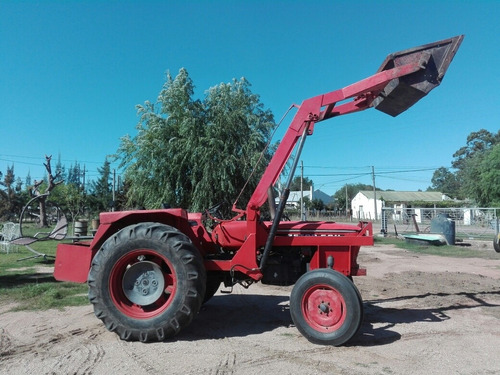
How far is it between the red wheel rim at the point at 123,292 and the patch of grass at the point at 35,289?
89.9 inches

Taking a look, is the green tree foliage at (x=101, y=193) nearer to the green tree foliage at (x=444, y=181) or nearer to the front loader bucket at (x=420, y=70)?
the front loader bucket at (x=420, y=70)

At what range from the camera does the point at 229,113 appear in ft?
46.5

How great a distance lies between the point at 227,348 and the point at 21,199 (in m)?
50.6

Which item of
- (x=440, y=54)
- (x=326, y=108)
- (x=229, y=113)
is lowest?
(x=326, y=108)

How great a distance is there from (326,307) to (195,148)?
9.57m

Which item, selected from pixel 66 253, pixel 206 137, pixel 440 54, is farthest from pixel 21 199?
pixel 440 54

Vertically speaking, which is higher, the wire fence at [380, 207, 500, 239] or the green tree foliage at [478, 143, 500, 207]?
the green tree foliage at [478, 143, 500, 207]

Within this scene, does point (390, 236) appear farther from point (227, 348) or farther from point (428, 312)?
point (227, 348)

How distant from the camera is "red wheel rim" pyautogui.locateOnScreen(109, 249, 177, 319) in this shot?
4.84 metres

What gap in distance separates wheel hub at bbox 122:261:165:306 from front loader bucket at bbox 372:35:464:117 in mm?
3932

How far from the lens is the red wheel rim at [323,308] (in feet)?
15.4

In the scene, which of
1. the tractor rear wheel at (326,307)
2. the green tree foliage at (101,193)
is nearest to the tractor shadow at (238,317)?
the tractor rear wheel at (326,307)

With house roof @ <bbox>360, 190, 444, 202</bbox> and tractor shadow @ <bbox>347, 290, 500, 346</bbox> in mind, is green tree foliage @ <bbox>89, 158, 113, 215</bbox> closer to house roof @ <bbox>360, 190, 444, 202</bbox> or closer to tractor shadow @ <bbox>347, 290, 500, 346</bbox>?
tractor shadow @ <bbox>347, 290, 500, 346</bbox>

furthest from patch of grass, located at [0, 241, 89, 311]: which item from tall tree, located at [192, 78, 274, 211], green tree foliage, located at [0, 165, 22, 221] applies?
green tree foliage, located at [0, 165, 22, 221]
